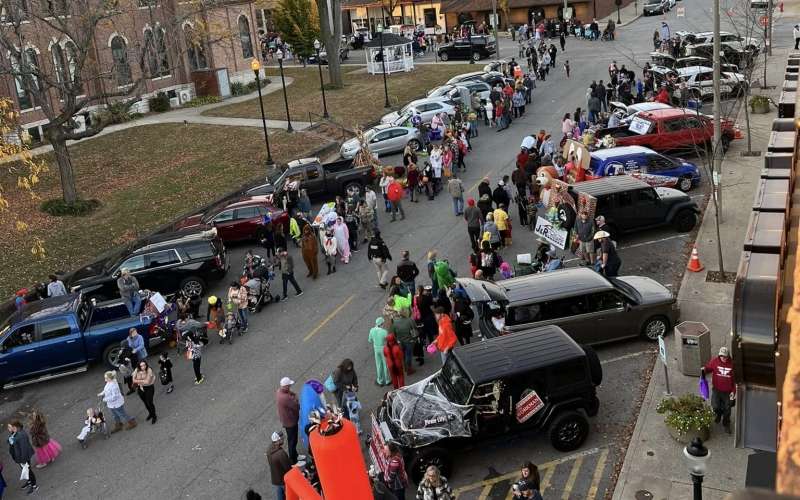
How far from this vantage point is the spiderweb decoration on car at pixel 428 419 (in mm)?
11758

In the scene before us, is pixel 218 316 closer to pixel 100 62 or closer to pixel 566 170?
pixel 566 170

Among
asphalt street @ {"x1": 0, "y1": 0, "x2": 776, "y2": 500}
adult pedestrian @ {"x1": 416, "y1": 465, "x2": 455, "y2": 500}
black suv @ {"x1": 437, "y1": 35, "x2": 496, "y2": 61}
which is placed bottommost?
asphalt street @ {"x1": 0, "y1": 0, "x2": 776, "y2": 500}

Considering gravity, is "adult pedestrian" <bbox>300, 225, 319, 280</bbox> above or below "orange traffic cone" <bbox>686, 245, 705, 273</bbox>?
above

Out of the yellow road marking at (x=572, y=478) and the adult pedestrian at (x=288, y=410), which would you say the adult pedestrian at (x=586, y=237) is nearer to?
the yellow road marking at (x=572, y=478)

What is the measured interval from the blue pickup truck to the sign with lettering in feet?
29.6

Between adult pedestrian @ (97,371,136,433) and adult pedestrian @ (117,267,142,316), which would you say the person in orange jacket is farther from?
adult pedestrian @ (117,267,142,316)

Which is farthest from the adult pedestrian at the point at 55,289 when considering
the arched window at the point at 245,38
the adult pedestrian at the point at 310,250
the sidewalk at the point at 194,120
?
the arched window at the point at 245,38

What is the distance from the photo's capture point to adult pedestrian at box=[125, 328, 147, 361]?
16.6 meters

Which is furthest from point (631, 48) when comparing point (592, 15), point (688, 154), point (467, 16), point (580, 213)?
point (580, 213)

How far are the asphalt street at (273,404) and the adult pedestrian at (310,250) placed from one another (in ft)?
1.33

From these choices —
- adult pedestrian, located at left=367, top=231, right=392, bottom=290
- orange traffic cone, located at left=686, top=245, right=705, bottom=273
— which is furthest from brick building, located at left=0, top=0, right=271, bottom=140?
orange traffic cone, located at left=686, top=245, right=705, bottom=273

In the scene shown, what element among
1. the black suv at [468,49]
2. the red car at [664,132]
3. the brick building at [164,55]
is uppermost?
the brick building at [164,55]

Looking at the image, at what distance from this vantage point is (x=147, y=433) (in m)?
14.8

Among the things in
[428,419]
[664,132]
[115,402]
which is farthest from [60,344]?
[664,132]
